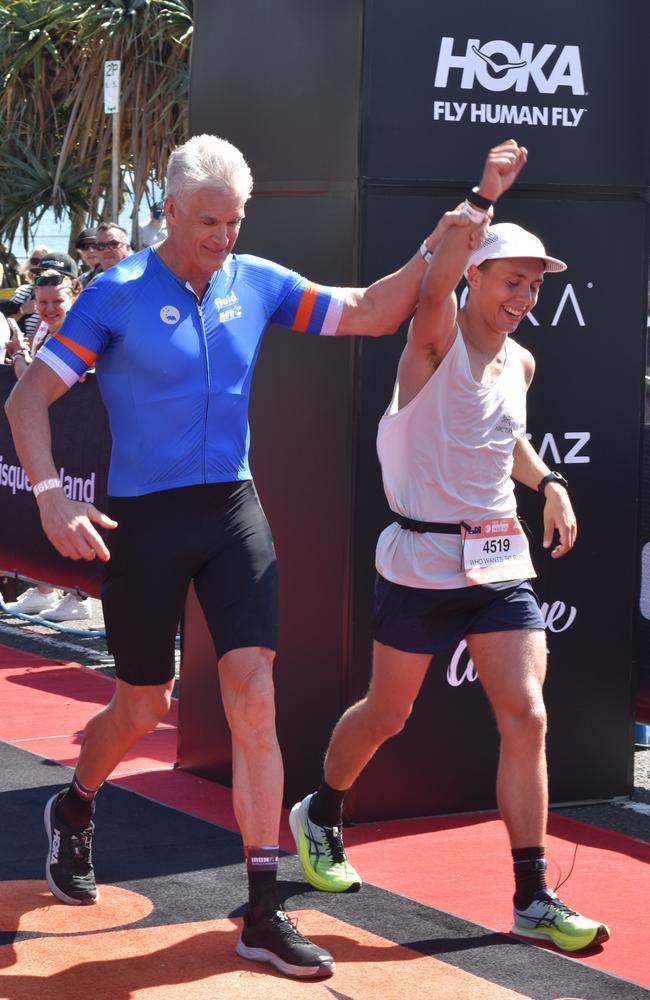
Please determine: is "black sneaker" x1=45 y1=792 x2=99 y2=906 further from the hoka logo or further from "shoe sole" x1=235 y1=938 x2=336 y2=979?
the hoka logo

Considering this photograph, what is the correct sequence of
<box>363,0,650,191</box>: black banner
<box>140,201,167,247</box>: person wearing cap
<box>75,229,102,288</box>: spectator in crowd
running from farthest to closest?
<box>140,201,167,247</box>: person wearing cap
<box>75,229,102,288</box>: spectator in crowd
<box>363,0,650,191</box>: black banner

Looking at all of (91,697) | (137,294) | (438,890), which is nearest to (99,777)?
(438,890)

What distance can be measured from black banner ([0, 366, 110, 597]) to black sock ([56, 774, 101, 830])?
394 centimetres

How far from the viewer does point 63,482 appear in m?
8.87

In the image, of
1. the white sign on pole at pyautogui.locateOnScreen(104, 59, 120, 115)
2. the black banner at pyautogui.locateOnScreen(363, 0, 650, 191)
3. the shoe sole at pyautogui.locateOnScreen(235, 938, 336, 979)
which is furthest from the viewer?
the white sign on pole at pyautogui.locateOnScreen(104, 59, 120, 115)

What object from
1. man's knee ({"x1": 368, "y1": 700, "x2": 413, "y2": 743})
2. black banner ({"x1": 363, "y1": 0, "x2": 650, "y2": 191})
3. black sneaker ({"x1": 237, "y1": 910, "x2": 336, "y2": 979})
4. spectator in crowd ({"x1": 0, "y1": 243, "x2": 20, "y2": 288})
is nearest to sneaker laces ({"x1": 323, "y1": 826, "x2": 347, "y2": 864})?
man's knee ({"x1": 368, "y1": 700, "x2": 413, "y2": 743})

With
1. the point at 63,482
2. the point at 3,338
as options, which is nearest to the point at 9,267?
the point at 3,338

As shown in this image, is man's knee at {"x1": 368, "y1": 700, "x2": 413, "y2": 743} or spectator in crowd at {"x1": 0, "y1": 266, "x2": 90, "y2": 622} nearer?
man's knee at {"x1": 368, "y1": 700, "x2": 413, "y2": 743}

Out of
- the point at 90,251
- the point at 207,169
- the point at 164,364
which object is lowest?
the point at 164,364

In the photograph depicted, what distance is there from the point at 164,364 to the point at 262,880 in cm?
135

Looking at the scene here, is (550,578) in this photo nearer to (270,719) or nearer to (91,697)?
(270,719)

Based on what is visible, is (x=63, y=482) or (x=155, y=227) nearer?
(x=63, y=482)

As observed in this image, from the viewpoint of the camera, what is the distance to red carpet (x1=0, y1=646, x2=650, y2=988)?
442cm

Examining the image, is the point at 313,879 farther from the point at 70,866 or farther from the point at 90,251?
the point at 90,251
